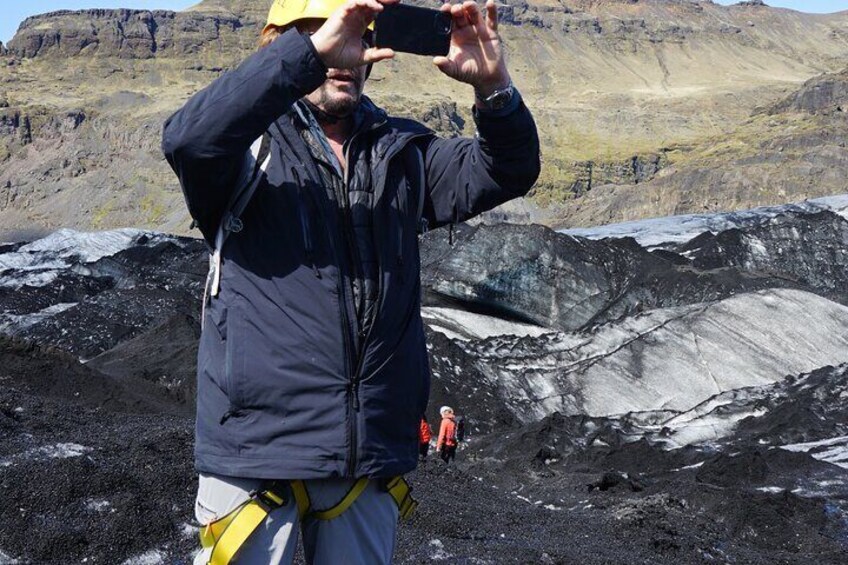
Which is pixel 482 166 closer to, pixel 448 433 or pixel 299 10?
pixel 299 10

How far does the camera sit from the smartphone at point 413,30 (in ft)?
8.85

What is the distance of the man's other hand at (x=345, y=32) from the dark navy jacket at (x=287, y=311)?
36 mm

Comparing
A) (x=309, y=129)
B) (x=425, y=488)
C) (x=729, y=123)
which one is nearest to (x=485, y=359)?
(x=425, y=488)

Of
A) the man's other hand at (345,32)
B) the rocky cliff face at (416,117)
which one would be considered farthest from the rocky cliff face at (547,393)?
the rocky cliff face at (416,117)

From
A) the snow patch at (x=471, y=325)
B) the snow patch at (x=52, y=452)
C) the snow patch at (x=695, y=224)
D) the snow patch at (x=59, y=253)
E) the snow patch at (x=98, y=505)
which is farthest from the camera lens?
the snow patch at (x=695, y=224)

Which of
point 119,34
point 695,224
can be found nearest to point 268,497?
point 695,224

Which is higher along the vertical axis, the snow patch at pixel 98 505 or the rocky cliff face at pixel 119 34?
the snow patch at pixel 98 505

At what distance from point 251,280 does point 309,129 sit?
1.31 ft

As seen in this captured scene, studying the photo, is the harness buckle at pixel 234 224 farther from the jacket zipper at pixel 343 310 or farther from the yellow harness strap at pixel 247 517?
the yellow harness strap at pixel 247 517

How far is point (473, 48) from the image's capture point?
9.46 feet

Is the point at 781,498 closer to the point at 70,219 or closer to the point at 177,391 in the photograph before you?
the point at 177,391

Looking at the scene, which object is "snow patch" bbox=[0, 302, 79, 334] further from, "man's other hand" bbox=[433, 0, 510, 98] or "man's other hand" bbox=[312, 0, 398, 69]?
"man's other hand" bbox=[312, 0, 398, 69]

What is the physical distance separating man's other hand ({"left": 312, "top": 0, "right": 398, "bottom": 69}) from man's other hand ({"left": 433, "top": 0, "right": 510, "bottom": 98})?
259mm

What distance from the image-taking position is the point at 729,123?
164 metres
